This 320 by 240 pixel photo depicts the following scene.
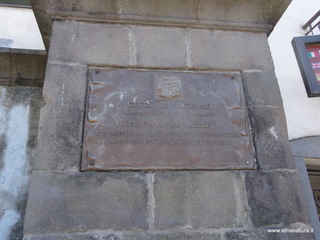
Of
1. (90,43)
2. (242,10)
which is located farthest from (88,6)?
(242,10)

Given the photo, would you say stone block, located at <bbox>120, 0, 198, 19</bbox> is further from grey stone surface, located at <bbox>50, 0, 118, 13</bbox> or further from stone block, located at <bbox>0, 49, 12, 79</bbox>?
stone block, located at <bbox>0, 49, 12, 79</bbox>

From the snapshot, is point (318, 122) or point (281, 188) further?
point (318, 122)

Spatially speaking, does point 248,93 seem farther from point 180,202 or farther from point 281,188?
point 180,202

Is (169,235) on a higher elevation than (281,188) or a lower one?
lower

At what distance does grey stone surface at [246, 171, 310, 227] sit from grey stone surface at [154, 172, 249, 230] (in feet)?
0.28

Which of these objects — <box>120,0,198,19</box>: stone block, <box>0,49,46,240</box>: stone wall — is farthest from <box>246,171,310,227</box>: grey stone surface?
<box>0,49,46,240</box>: stone wall

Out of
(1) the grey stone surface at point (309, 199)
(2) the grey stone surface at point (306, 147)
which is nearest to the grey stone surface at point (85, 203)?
(1) the grey stone surface at point (309, 199)

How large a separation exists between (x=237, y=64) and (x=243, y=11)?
572 millimetres

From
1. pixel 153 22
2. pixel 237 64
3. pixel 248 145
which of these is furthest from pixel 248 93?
pixel 153 22

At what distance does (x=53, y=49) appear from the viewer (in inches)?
97.9

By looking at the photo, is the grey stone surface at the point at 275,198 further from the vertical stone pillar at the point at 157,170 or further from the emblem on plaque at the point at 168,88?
the emblem on plaque at the point at 168,88

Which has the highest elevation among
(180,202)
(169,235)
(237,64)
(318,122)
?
(237,64)

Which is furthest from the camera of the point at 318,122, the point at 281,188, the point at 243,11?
the point at 318,122

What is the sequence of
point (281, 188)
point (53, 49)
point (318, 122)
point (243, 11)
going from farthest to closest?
1. point (318, 122)
2. point (243, 11)
3. point (53, 49)
4. point (281, 188)
